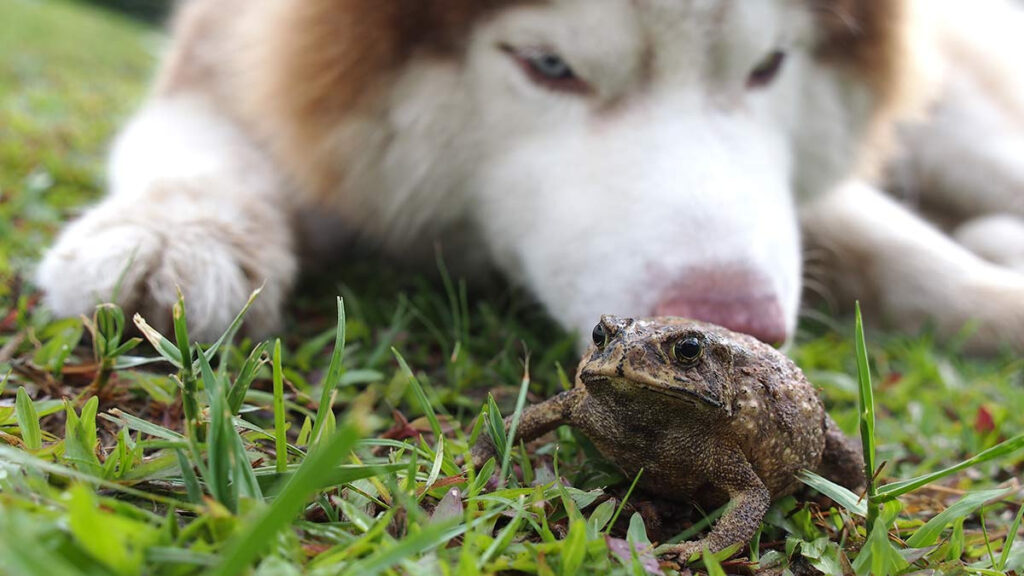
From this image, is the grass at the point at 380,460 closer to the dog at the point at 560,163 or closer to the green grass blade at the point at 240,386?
the green grass blade at the point at 240,386

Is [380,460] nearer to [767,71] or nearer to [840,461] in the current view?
[840,461]

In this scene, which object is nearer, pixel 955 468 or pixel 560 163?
pixel 955 468

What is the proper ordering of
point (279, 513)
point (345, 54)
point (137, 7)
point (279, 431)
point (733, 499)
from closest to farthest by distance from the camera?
point (279, 513)
point (279, 431)
point (733, 499)
point (345, 54)
point (137, 7)

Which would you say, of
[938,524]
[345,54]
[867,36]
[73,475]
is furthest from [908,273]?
[73,475]

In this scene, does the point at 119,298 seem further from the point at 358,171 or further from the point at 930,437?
the point at 930,437

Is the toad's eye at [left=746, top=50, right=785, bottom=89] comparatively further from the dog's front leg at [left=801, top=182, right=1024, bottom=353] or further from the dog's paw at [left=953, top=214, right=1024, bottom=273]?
the dog's paw at [left=953, top=214, right=1024, bottom=273]

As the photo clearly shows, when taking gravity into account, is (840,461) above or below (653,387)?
below

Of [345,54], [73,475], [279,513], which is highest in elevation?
[345,54]
